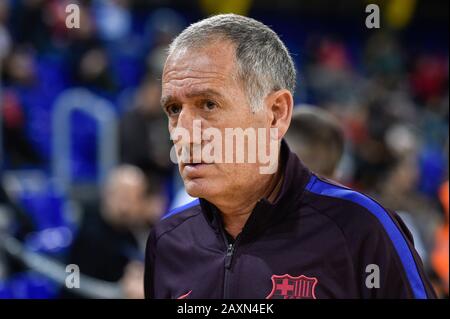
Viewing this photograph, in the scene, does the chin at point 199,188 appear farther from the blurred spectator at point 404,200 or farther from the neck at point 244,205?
the blurred spectator at point 404,200

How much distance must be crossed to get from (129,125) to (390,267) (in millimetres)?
5339

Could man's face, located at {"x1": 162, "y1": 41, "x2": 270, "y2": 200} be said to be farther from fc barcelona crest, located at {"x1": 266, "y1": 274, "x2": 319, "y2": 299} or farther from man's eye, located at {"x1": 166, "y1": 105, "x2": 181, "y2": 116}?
fc barcelona crest, located at {"x1": 266, "y1": 274, "x2": 319, "y2": 299}

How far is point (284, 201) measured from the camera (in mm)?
2146

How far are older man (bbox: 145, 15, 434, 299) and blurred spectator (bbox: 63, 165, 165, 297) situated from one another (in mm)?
2552

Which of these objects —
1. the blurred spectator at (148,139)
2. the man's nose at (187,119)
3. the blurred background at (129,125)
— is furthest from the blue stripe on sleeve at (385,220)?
the blurred spectator at (148,139)

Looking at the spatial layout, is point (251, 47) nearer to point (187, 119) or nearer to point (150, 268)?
point (187, 119)

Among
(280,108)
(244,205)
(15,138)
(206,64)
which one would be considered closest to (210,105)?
(206,64)

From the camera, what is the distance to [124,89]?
9711 mm

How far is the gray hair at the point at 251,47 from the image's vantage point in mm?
2066

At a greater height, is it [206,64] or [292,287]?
[206,64]

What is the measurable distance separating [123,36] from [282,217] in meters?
8.71

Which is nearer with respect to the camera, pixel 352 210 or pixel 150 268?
pixel 352 210

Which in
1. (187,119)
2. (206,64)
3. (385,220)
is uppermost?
(206,64)
